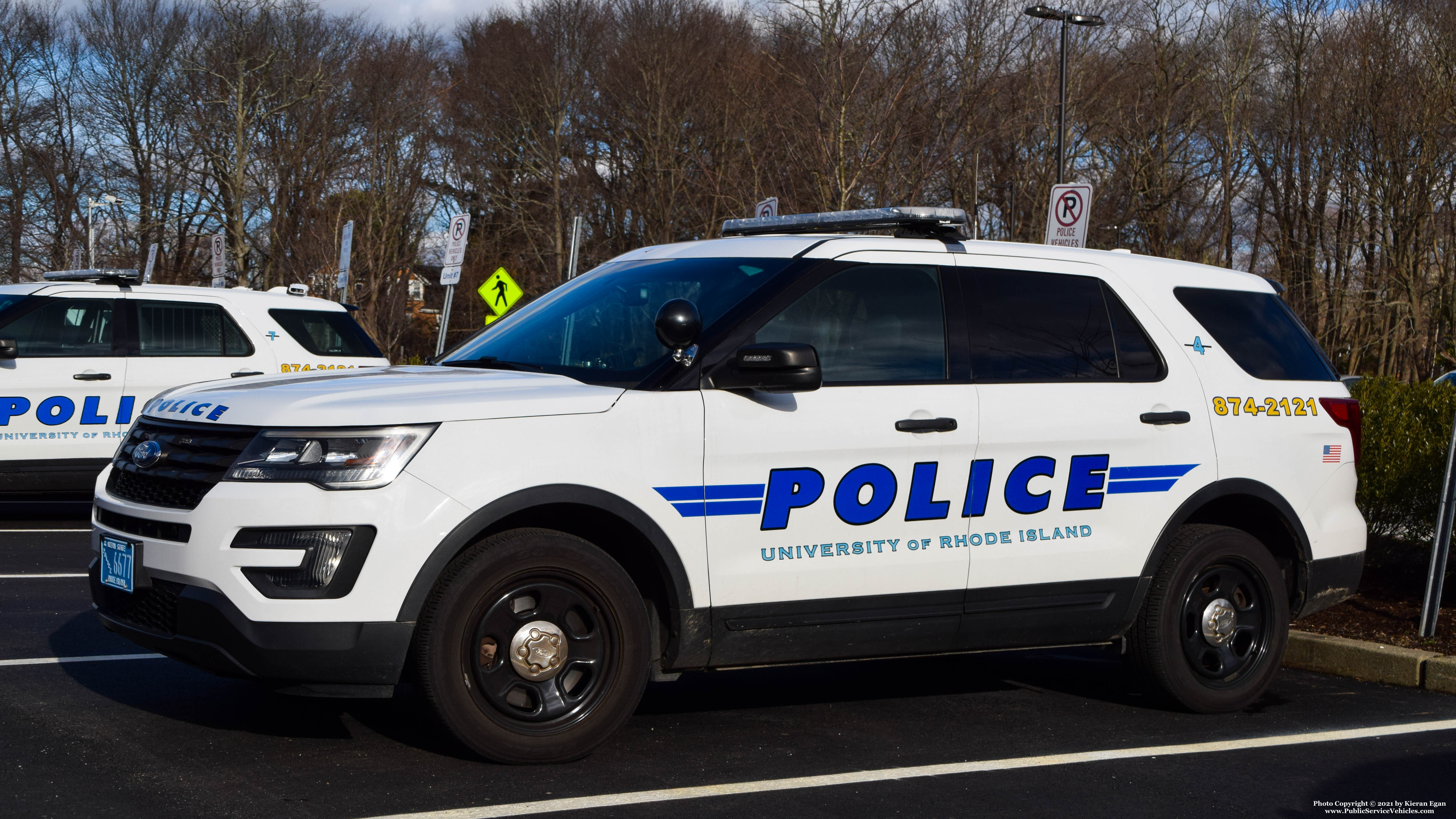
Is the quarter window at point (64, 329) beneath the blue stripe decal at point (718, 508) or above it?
above

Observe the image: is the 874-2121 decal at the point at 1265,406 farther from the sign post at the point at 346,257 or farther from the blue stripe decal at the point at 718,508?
the sign post at the point at 346,257

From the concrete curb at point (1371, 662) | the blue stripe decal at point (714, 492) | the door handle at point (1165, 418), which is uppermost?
the door handle at point (1165, 418)

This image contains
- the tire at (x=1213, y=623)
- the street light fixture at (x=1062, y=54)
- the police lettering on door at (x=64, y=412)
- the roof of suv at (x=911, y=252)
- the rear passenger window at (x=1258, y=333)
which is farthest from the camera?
the street light fixture at (x=1062, y=54)

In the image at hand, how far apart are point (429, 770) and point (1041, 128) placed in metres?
27.4

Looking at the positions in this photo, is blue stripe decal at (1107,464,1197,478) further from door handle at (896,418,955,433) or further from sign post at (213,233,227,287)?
sign post at (213,233,227,287)

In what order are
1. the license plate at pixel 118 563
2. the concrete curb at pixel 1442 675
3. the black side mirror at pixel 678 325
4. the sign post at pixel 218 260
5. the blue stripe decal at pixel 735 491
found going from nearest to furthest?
the license plate at pixel 118 563 → the black side mirror at pixel 678 325 → the blue stripe decal at pixel 735 491 → the concrete curb at pixel 1442 675 → the sign post at pixel 218 260

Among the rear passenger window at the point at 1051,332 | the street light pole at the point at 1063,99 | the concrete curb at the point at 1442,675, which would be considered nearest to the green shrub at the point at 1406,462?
the concrete curb at the point at 1442,675

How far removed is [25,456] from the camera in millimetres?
10961

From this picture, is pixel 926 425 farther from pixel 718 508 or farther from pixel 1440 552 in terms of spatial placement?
pixel 1440 552

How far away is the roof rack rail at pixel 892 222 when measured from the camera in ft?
18.9

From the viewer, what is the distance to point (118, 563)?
4891 millimetres

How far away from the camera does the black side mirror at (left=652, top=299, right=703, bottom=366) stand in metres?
4.90

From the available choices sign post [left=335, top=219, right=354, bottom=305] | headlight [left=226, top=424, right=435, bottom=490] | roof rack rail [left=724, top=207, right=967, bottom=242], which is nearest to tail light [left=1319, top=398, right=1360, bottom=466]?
roof rack rail [left=724, top=207, right=967, bottom=242]

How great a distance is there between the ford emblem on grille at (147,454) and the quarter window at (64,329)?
6.87 metres
